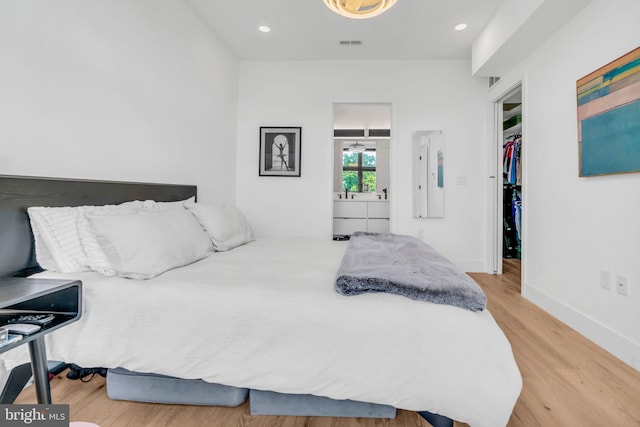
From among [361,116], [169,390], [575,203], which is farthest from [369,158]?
[169,390]

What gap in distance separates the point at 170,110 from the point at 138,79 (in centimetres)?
38

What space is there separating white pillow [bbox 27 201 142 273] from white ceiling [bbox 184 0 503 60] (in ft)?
7.67

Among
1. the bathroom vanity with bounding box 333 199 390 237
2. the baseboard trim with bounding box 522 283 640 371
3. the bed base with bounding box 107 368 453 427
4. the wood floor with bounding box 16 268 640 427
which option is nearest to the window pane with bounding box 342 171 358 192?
the bathroom vanity with bounding box 333 199 390 237

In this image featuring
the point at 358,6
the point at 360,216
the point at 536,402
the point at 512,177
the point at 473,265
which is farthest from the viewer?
the point at 360,216

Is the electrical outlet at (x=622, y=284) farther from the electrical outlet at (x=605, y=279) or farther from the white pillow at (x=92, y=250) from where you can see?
the white pillow at (x=92, y=250)

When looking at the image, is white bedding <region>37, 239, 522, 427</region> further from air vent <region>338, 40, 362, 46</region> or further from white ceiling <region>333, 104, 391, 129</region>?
white ceiling <region>333, 104, 391, 129</region>

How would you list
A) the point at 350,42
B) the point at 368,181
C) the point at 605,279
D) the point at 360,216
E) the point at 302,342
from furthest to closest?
the point at 368,181
the point at 360,216
the point at 350,42
the point at 605,279
the point at 302,342

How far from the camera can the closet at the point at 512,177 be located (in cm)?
438

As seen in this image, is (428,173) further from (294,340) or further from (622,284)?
(294,340)

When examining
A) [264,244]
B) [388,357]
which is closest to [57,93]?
[264,244]

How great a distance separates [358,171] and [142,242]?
613 centimetres

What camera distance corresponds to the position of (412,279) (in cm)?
123

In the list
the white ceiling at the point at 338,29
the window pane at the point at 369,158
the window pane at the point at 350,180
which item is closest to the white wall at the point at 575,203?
the white ceiling at the point at 338,29

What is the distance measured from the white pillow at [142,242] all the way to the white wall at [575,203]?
8.55ft
